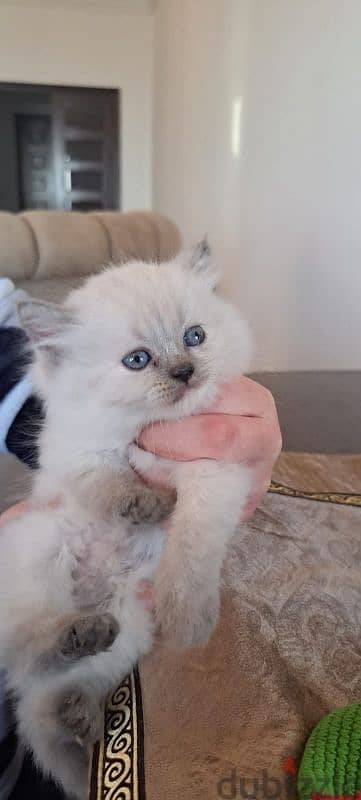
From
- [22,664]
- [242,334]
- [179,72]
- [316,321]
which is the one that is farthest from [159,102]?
[22,664]

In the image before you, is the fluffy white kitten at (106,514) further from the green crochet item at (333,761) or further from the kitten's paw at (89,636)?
the green crochet item at (333,761)

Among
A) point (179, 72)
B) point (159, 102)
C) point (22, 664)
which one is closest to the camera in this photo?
point (22, 664)

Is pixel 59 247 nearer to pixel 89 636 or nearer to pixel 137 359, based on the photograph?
pixel 137 359

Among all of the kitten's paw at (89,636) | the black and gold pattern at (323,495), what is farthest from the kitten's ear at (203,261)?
the kitten's paw at (89,636)

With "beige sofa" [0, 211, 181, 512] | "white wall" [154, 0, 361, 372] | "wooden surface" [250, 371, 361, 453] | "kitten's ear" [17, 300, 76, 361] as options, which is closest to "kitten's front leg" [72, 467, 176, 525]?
"kitten's ear" [17, 300, 76, 361]

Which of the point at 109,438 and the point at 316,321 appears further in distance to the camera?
the point at 316,321

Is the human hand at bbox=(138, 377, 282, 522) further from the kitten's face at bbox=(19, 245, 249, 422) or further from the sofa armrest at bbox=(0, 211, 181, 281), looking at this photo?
the sofa armrest at bbox=(0, 211, 181, 281)

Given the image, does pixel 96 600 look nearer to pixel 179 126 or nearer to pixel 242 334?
pixel 242 334
